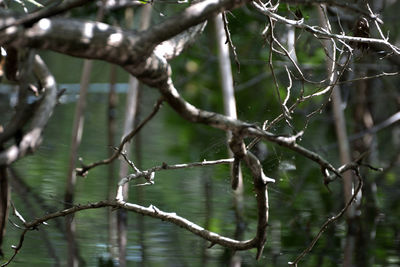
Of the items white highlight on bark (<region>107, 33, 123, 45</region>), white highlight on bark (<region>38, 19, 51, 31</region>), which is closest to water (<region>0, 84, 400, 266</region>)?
white highlight on bark (<region>107, 33, 123, 45</region>)

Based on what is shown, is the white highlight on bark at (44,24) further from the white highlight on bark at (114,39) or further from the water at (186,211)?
the water at (186,211)

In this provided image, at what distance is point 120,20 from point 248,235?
1.27m

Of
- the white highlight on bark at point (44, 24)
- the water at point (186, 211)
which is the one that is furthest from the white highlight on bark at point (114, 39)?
the water at point (186, 211)

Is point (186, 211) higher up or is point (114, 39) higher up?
point (114, 39)

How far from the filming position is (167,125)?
7191 mm

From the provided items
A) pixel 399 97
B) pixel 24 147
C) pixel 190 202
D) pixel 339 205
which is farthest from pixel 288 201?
pixel 24 147

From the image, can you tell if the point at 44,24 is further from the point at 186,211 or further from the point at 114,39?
the point at 186,211

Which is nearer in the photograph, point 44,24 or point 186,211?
point 44,24

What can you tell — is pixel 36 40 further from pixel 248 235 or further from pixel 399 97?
pixel 399 97

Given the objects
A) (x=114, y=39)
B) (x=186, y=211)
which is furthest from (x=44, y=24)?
(x=186, y=211)

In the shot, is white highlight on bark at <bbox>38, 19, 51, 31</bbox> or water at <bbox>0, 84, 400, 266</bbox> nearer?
white highlight on bark at <bbox>38, 19, 51, 31</bbox>

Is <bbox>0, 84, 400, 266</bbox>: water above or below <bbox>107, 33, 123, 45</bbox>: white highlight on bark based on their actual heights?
below

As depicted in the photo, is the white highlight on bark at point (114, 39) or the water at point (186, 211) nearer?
the white highlight on bark at point (114, 39)

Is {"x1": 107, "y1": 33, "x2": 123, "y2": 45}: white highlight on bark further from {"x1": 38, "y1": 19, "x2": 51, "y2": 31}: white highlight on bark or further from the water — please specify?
the water
